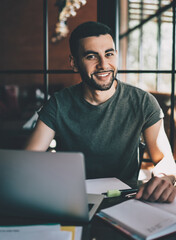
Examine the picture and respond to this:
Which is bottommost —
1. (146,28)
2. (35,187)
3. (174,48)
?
(35,187)

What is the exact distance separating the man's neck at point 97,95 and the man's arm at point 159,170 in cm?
32

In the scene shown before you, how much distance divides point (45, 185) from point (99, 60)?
976 millimetres

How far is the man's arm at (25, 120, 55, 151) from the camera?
4.94ft

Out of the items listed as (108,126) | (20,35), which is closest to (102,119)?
(108,126)

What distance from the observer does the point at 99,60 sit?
1551 millimetres

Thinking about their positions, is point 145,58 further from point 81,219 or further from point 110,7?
point 81,219

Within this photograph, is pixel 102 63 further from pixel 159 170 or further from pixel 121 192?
pixel 121 192

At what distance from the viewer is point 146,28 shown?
7.62 metres

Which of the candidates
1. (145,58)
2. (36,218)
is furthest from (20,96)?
(36,218)

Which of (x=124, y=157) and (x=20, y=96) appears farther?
(x=20, y=96)

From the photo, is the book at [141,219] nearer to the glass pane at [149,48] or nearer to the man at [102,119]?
the man at [102,119]

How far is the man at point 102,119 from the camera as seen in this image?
153cm

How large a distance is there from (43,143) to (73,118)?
0.77 feet

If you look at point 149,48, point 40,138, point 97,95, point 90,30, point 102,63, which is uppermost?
point 149,48
